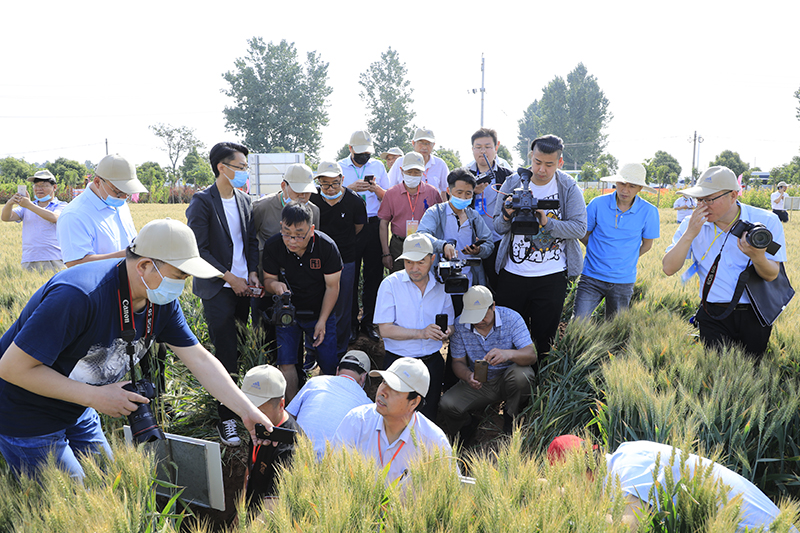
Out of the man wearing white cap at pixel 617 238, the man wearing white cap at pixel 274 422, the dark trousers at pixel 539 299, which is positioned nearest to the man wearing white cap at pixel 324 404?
the man wearing white cap at pixel 274 422

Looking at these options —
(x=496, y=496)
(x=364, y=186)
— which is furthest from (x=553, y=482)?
(x=364, y=186)

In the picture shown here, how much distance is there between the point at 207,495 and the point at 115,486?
537 mm

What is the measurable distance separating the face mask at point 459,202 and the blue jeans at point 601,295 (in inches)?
61.0

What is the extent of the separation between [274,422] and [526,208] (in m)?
2.58

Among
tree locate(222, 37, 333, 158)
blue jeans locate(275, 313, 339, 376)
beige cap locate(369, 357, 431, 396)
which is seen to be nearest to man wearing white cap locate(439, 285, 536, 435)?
blue jeans locate(275, 313, 339, 376)

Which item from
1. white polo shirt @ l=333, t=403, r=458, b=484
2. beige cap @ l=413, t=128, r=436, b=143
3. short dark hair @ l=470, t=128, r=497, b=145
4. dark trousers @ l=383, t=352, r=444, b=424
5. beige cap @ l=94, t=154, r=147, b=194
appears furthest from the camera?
beige cap @ l=413, t=128, r=436, b=143

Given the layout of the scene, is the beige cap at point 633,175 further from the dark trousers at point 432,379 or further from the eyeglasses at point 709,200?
the dark trousers at point 432,379

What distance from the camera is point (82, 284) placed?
2150 mm

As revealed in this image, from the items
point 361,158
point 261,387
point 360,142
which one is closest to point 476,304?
point 261,387

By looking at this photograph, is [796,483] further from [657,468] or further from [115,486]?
[115,486]

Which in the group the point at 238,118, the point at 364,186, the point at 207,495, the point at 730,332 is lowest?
the point at 207,495

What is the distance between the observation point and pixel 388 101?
5606 cm

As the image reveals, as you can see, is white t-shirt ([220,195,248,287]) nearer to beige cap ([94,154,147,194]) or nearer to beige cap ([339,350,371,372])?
beige cap ([94,154,147,194])

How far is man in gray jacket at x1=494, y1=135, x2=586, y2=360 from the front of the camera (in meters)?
4.48
